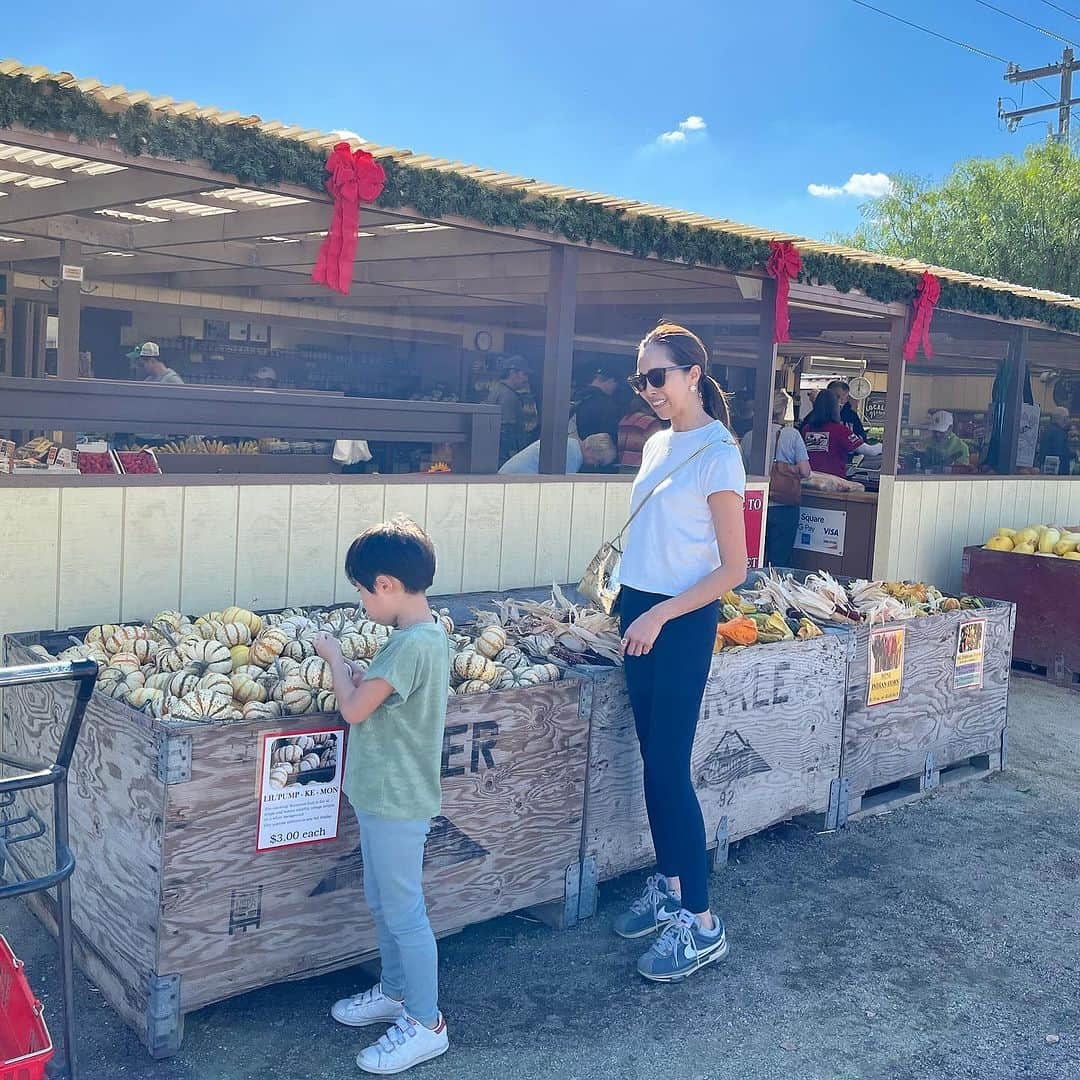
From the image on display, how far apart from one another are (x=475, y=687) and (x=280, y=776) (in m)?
0.73

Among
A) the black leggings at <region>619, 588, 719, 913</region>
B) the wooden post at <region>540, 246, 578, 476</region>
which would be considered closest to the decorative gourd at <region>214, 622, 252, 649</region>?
the black leggings at <region>619, 588, 719, 913</region>

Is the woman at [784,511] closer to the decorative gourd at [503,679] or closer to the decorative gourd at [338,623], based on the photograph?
the decorative gourd at [338,623]

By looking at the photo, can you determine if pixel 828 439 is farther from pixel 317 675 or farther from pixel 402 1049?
pixel 402 1049

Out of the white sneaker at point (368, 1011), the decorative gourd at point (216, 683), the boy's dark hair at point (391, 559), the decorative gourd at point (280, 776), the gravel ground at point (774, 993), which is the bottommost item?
the gravel ground at point (774, 993)

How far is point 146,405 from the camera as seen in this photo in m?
4.55

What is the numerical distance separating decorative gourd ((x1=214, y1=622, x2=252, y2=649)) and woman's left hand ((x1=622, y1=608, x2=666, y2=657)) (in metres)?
1.31

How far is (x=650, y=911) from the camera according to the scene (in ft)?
12.4

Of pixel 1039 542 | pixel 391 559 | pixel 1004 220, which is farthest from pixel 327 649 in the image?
pixel 1004 220

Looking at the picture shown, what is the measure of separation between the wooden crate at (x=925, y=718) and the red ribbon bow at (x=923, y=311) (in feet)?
9.21

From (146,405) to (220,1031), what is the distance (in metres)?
2.49

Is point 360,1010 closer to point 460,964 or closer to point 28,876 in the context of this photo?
point 460,964

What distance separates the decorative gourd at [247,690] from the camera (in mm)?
3215

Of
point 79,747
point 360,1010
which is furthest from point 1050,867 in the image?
point 79,747

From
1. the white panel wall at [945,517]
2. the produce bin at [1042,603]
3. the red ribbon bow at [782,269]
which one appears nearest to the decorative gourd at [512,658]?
the red ribbon bow at [782,269]
